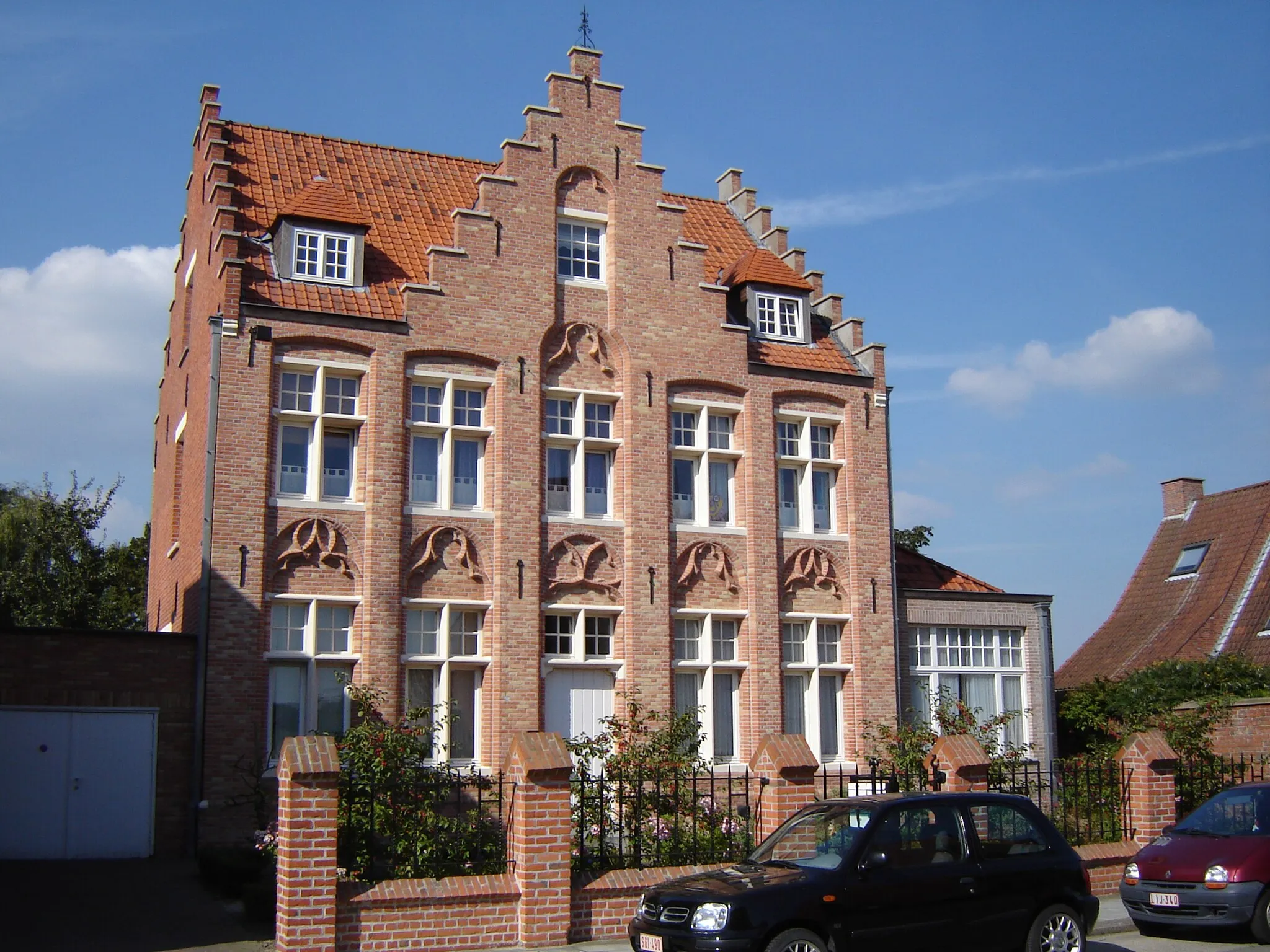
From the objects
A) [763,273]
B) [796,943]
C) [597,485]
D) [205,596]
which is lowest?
[796,943]

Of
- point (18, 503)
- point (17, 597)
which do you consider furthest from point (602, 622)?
point (18, 503)

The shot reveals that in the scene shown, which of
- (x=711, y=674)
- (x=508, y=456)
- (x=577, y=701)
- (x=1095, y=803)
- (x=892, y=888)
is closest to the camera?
(x=892, y=888)

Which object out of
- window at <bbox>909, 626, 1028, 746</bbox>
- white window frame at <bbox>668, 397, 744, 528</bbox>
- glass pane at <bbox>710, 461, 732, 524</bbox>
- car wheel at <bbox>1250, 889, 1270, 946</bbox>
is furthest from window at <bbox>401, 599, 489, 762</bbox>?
car wheel at <bbox>1250, 889, 1270, 946</bbox>

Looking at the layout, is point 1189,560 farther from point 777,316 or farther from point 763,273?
point 763,273

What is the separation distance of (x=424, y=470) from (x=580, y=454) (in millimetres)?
2862

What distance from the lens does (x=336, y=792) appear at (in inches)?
530

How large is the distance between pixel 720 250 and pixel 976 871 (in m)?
18.2

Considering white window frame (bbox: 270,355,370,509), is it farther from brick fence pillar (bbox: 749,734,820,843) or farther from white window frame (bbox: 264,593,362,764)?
brick fence pillar (bbox: 749,734,820,843)

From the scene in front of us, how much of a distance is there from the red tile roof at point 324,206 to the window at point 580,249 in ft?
11.7

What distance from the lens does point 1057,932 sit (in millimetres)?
12953

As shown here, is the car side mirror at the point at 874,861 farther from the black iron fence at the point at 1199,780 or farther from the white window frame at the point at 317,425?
the white window frame at the point at 317,425

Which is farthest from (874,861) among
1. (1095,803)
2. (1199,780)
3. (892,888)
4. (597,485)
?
(597,485)

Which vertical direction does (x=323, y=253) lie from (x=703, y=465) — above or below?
above

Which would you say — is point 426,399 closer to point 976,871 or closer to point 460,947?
point 460,947
